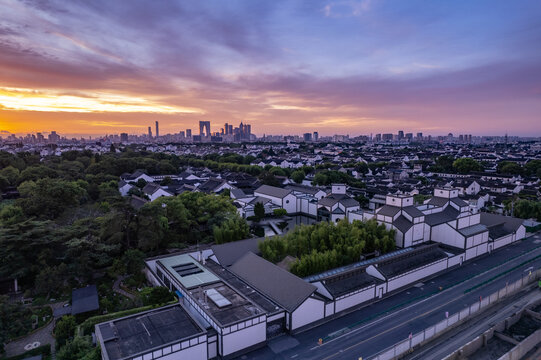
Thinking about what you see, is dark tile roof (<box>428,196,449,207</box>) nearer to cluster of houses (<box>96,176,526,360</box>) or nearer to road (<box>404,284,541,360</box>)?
cluster of houses (<box>96,176,526,360</box>)

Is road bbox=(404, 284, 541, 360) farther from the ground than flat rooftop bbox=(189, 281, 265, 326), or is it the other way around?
flat rooftop bbox=(189, 281, 265, 326)

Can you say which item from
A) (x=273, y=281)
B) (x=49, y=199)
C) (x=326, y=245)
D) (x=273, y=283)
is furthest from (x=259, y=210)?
(x=49, y=199)

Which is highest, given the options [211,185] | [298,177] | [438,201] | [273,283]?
[438,201]

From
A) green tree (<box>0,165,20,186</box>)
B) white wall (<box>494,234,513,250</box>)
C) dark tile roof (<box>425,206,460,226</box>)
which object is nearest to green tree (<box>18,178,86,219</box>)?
green tree (<box>0,165,20,186</box>)

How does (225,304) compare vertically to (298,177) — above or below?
below

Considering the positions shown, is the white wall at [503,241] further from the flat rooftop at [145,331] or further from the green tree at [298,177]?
the green tree at [298,177]

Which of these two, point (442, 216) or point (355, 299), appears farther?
point (442, 216)

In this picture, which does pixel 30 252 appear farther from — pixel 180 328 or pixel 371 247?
pixel 371 247

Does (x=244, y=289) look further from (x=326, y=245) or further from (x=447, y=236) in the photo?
(x=447, y=236)
